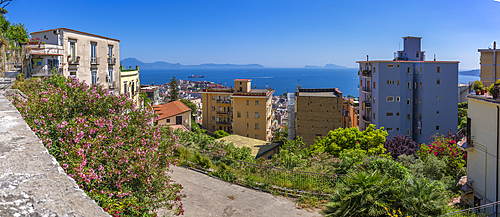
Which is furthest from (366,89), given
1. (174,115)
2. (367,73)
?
(174,115)

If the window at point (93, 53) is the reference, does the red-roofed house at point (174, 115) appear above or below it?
below

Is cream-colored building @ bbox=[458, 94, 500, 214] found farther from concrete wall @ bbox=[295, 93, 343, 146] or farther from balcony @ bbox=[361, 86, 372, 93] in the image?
balcony @ bbox=[361, 86, 372, 93]

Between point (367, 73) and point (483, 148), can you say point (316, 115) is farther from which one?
point (483, 148)

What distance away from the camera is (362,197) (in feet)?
20.6

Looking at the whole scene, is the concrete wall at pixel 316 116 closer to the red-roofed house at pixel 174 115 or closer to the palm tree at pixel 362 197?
the red-roofed house at pixel 174 115

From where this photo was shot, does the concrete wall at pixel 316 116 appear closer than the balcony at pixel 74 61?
No

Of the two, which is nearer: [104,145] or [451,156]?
[104,145]

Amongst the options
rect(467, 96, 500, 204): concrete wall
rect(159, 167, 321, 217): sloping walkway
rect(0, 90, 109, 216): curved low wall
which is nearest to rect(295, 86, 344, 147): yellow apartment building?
rect(467, 96, 500, 204): concrete wall

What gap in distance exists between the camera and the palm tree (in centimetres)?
614

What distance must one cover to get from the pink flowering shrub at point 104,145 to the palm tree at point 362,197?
3.24 meters

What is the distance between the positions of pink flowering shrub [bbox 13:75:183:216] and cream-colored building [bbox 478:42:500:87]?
4368 cm

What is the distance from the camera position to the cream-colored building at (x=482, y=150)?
11420mm

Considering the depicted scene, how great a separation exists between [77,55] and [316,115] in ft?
79.1

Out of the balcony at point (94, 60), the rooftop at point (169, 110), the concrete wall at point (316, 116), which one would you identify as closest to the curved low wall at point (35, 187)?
the balcony at point (94, 60)
